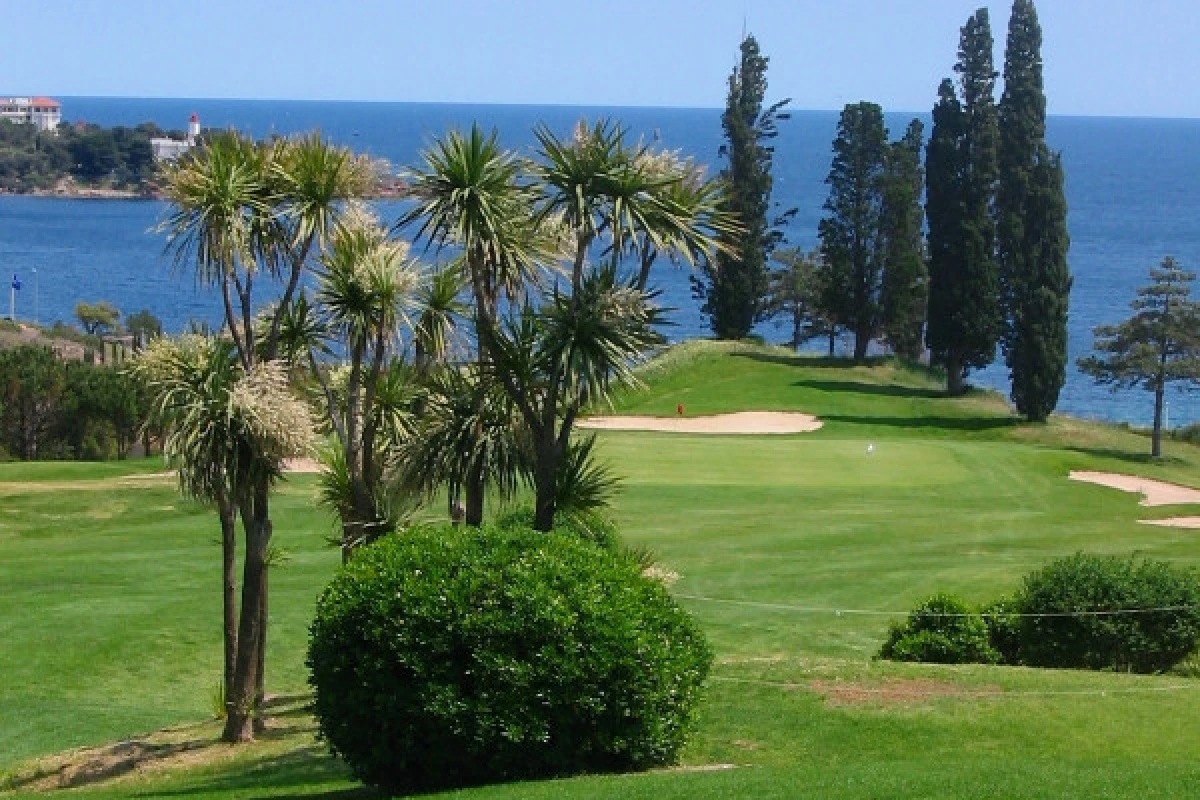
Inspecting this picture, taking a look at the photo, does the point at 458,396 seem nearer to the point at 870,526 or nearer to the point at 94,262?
the point at 870,526

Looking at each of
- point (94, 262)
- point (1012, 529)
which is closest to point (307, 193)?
point (1012, 529)

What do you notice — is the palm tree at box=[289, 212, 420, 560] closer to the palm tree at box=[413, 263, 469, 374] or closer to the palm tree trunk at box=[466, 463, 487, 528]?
the palm tree at box=[413, 263, 469, 374]

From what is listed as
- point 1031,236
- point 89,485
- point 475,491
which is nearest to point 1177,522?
point 1031,236

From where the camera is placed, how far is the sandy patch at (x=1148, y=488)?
125ft

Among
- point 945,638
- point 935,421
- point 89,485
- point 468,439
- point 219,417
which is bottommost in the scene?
point 89,485

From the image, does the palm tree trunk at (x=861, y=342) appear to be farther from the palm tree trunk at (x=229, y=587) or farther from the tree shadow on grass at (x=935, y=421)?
the palm tree trunk at (x=229, y=587)

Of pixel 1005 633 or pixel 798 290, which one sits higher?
pixel 798 290

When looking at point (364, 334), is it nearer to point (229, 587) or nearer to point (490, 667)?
point (229, 587)

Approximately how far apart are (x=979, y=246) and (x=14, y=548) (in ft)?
117

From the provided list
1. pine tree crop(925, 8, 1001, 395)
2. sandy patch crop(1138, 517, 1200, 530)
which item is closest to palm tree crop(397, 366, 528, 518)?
sandy patch crop(1138, 517, 1200, 530)

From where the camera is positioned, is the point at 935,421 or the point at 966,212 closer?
the point at 935,421

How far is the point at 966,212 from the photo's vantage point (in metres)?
56.8

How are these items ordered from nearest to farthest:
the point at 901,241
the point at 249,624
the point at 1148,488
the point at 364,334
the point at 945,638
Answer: the point at 364,334
the point at 249,624
the point at 945,638
the point at 1148,488
the point at 901,241

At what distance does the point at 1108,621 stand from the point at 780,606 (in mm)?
6527
